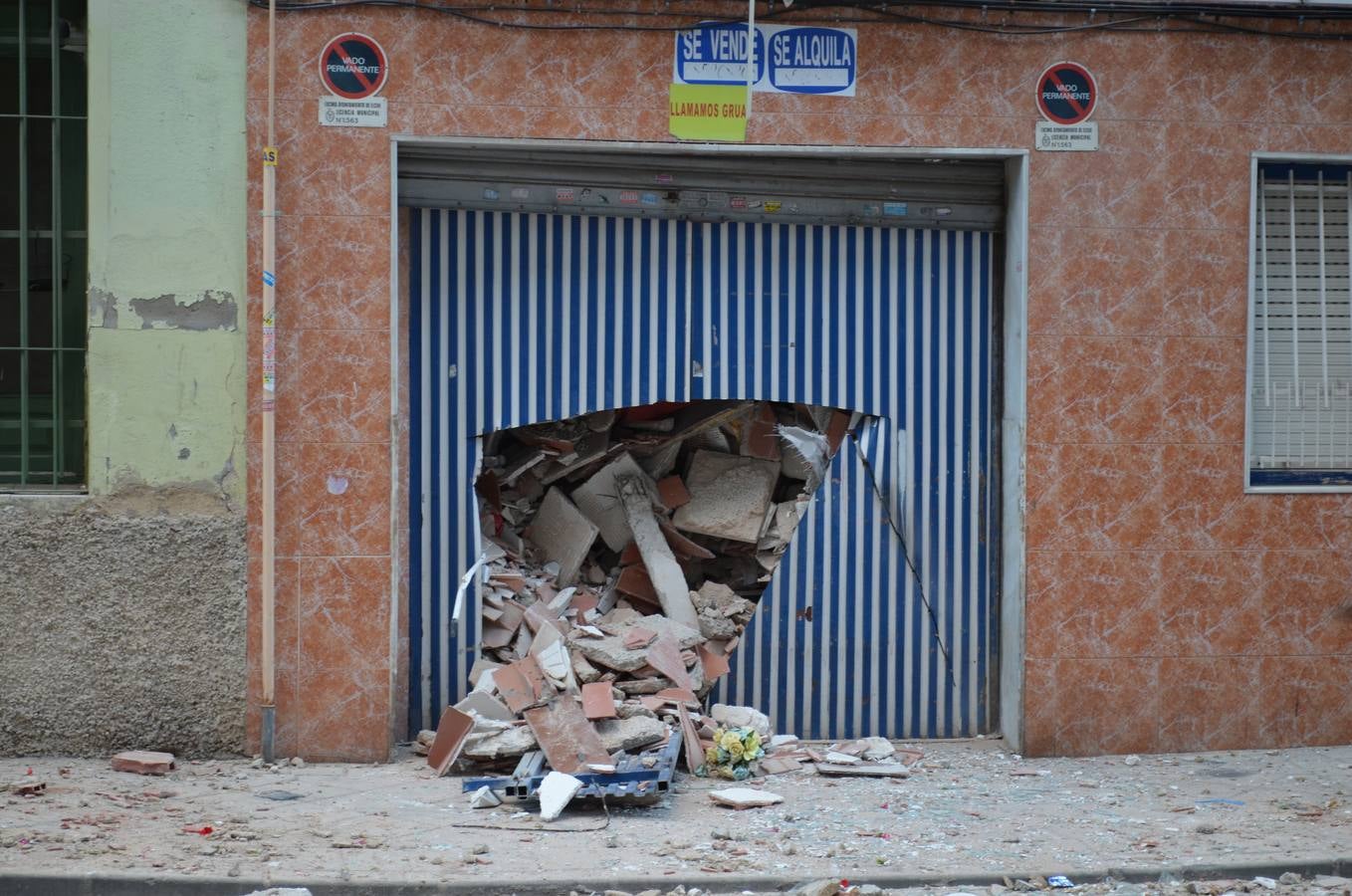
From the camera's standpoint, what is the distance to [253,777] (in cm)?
757

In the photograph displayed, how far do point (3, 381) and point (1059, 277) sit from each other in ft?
19.7

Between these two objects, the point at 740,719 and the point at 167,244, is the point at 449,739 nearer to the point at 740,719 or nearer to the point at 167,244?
the point at 740,719

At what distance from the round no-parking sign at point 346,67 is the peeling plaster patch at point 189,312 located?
129 cm

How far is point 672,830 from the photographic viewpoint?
6.68 meters

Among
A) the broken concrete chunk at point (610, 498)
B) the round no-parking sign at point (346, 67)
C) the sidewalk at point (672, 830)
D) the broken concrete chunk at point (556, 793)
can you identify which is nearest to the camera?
the sidewalk at point (672, 830)

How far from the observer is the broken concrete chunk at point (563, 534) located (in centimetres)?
866

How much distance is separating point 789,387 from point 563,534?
1653 millimetres

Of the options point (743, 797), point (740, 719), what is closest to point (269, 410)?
point (740, 719)

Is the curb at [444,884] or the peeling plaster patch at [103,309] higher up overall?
the peeling plaster patch at [103,309]

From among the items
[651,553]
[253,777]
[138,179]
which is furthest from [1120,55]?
[253,777]

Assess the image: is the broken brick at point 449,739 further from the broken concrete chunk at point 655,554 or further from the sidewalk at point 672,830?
the broken concrete chunk at point 655,554

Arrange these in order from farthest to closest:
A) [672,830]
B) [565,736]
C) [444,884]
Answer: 1. [565,736]
2. [672,830]
3. [444,884]

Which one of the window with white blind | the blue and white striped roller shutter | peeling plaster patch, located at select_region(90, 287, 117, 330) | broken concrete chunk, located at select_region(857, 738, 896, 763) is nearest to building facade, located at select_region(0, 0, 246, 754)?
peeling plaster patch, located at select_region(90, 287, 117, 330)

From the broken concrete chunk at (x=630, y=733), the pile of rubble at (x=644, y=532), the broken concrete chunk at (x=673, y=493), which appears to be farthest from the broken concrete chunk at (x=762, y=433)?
the broken concrete chunk at (x=630, y=733)
